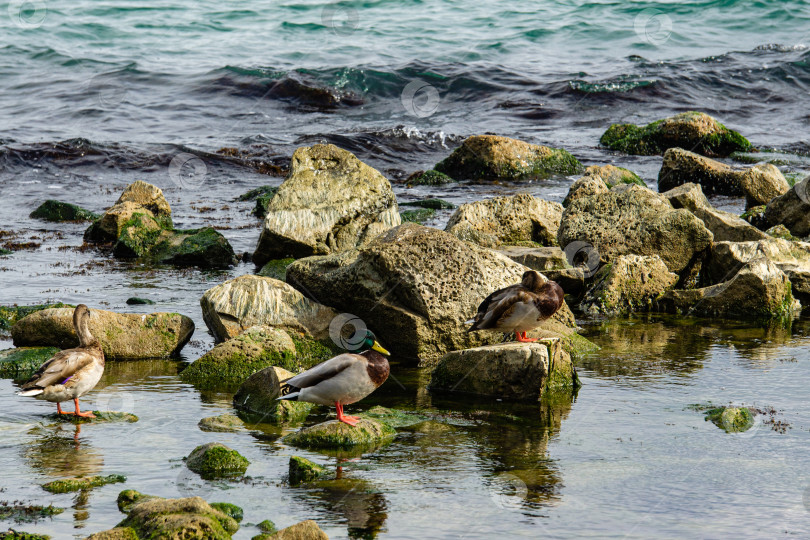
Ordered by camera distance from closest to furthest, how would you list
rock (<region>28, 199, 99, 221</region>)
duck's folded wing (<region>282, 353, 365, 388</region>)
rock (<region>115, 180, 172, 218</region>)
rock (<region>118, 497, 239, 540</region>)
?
rock (<region>118, 497, 239, 540</region>) → duck's folded wing (<region>282, 353, 365, 388</region>) → rock (<region>115, 180, 172, 218</region>) → rock (<region>28, 199, 99, 221</region>)

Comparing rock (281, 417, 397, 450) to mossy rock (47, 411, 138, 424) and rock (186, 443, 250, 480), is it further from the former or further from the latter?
mossy rock (47, 411, 138, 424)

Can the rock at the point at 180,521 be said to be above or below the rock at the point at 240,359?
above

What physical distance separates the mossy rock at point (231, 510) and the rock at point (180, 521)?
0.70ft

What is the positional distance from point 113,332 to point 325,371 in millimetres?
3690

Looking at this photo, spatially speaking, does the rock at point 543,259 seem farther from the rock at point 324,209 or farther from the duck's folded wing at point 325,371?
the duck's folded wing at point 325,371

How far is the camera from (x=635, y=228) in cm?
1307

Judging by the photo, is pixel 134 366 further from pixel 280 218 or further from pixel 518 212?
pixel 518 212

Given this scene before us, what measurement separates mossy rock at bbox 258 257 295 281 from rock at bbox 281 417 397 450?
5589 millimetres

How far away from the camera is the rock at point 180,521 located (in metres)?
5.34

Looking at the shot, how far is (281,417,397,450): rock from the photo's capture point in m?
7.56

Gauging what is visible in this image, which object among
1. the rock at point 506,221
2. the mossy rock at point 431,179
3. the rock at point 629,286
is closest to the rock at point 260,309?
the rock at point 506,221

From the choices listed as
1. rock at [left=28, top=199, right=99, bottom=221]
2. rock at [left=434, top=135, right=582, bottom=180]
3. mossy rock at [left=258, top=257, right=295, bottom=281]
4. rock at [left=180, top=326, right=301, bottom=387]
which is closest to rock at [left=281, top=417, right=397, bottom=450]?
rock at [left=180, top=326, right=301, bottom=387]

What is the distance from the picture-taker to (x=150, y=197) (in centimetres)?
1703

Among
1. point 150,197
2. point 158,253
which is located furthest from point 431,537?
point 150,197
